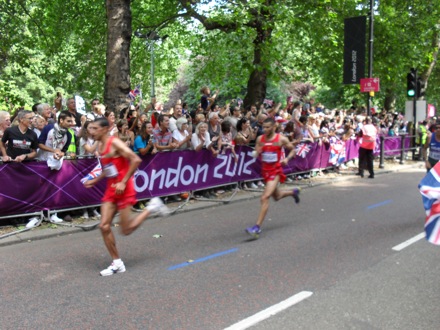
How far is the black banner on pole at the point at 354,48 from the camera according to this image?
16.9 meters

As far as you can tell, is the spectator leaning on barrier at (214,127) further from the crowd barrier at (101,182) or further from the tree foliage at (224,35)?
the tree foliage at (224,35)

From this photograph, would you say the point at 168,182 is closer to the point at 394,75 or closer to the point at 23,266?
the point at 23,266

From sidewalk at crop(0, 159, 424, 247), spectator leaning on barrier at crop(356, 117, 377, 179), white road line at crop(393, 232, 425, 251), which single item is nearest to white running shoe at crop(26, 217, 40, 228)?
sidewalk at crop(0, 159, 424, 247)

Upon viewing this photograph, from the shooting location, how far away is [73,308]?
4.67 m

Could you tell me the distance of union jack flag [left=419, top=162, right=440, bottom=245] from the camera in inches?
181

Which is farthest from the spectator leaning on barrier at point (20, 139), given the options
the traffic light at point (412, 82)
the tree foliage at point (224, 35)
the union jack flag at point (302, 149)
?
the traffic light at point (412, 82)

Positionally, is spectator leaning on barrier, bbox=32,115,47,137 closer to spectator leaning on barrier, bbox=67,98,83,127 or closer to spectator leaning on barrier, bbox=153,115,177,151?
spectator leaning on barrier, bbox=67,98,83,127

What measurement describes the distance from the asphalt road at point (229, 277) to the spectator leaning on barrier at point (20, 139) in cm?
164

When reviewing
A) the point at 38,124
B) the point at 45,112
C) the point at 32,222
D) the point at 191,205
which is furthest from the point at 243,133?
the point at 32,222

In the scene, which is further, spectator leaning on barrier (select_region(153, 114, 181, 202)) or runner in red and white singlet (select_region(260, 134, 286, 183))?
spectator leaning on barrier (select_region(153, 114, 181, 202))

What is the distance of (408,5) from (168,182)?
1840cm

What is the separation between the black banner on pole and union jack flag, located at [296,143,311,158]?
4903 mm

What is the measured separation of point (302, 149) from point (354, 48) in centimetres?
564

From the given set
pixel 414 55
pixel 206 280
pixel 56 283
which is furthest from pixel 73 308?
pixel 414 55
